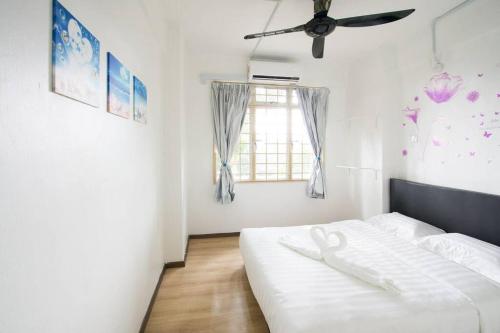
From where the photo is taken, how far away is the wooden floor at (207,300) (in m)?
1.78

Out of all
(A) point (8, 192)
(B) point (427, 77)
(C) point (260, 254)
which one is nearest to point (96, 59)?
(A) point (8, 192)

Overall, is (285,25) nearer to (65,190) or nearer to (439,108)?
(439,108)

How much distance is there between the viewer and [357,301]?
1344 millimetres

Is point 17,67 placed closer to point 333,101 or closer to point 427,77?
point 427,77

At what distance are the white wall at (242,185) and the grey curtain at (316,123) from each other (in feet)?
0.51

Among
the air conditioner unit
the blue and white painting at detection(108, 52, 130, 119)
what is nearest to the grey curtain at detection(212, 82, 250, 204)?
the air conditioner unit

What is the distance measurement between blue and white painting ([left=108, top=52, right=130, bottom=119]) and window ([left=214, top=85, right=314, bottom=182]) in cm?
222

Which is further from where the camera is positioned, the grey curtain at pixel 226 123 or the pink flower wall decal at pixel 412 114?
the grey curtain at pixel 226 123

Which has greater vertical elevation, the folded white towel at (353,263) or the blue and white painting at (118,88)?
the blue and white painting at (118,88)

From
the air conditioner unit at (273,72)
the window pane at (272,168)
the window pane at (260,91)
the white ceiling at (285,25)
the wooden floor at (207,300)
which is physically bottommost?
the wooden floor at (207,300)

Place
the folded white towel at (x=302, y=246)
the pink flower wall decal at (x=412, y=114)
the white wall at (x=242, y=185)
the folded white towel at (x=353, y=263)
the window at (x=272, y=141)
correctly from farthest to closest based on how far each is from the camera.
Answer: the window at (x=272, y=141) < the white wall at (x=242, y=185) < the pink flower wall decal at (x=412, y=114) < the folded white towel at (x=302, y=246) < the folded white towel at (x=353, y=263)

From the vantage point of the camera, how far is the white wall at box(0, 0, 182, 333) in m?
0.57

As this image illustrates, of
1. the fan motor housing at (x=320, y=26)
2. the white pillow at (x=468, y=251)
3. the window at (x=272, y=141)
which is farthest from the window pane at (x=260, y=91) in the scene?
the white pillow at (x=468, y=251)

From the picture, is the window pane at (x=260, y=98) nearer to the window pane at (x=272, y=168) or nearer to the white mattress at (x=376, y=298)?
the window pane at (x=272, y=168)
